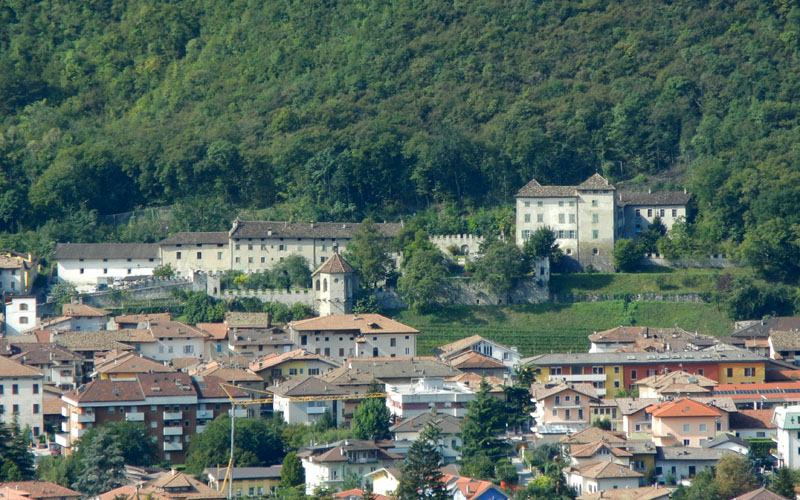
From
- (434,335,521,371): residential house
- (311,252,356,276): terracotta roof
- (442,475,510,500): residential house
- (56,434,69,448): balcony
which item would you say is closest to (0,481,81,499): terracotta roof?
(56,434,69,448): balcony

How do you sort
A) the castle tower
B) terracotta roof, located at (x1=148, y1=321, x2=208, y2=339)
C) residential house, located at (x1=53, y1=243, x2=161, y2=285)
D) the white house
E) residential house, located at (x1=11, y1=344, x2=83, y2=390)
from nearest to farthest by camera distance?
residential house, located at (x1=11, y1=344, x2=83, y2=390) < terracotta roof, located at (x1=148, y1=321, x2=208, y2=339) < the castle tower < the white house < residential house, located at (x1=53, y1=243, x2=161, y2=285)

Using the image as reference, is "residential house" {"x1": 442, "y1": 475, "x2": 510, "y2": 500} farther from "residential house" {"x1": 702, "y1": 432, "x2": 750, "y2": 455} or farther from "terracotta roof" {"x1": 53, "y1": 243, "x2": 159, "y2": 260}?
"terracotta roof" {"x1": 53, "y1": 243, "x2": 159, "y2": 260}

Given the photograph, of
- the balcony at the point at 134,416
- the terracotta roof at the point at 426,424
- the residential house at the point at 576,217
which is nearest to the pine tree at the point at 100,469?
the balcony at the point at 134,416

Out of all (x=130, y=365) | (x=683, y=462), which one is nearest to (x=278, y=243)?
(x=130, y=365)

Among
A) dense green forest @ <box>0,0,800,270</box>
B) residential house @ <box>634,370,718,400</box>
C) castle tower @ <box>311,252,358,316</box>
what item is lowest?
residential house @ <box>634,370,718,400</box>

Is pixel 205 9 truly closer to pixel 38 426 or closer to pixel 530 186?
pixel 530 186
